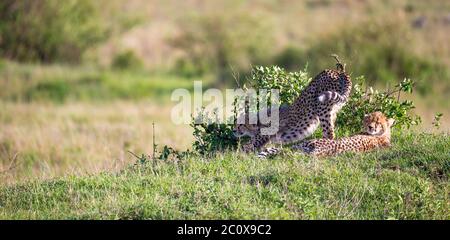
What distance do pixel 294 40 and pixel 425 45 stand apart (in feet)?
24.1

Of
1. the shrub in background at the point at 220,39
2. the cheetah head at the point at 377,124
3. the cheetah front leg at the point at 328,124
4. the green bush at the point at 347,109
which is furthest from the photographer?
the shrub in background at the point at 220,39

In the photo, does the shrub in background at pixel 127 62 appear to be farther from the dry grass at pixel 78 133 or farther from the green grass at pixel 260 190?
the green grass at pixel 260 190

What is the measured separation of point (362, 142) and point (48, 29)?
20114 millimetres

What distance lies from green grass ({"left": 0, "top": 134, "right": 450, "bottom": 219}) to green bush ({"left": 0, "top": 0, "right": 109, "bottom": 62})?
1930cm

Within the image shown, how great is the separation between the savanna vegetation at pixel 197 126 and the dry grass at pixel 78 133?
60 millimetres

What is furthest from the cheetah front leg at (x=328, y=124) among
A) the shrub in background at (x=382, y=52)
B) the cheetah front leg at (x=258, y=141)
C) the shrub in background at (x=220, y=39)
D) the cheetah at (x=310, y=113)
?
the shrub in background at (x=220, y=39)

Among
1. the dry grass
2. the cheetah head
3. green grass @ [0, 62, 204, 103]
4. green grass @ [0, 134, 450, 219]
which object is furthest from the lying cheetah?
green grass @ [0, 62, 204, 103]

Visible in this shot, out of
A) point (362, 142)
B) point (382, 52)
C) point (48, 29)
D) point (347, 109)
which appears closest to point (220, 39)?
point (48, 29)

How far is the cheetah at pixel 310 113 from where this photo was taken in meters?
8.78

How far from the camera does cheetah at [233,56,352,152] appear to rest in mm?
8781

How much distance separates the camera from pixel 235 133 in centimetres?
910

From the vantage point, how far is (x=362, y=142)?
8.22 m
